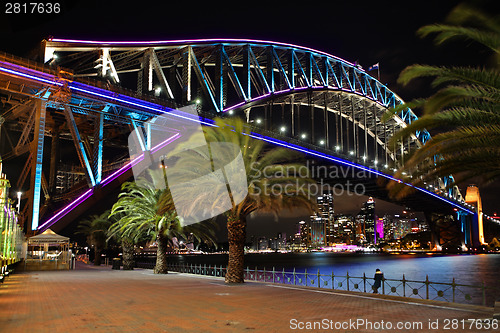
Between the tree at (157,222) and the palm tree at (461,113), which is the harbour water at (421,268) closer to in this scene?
the palm tree at (461,113)

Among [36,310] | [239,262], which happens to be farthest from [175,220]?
[36,310]

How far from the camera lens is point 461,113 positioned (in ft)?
36.0

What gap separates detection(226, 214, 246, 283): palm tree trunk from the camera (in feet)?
71.4

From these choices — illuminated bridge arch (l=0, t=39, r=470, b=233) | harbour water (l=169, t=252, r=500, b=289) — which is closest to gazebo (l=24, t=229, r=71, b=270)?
illuminated bridge arch (l=0, t=39, r=470, b=233)

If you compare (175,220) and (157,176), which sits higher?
(157,176)

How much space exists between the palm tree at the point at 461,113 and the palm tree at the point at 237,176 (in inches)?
376

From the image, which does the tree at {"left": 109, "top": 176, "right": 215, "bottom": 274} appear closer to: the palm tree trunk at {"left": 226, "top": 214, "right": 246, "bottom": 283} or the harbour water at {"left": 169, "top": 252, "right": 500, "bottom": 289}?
the palm tree trunk at {"left": 226, "top": 214, "right": 246, "bottom": 283}

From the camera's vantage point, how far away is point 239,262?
861 inches

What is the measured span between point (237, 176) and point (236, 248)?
12.2 ft

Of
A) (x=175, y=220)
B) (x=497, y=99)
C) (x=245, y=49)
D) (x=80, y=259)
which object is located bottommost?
(x=80, y=259)

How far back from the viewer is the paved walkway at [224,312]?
10297mm

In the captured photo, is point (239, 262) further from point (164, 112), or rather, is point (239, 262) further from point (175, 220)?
point (164, 112)

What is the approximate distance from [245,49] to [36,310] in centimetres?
5369

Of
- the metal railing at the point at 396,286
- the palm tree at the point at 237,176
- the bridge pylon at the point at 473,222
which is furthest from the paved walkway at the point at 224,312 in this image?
the bridge pylon at the point at 473,222
